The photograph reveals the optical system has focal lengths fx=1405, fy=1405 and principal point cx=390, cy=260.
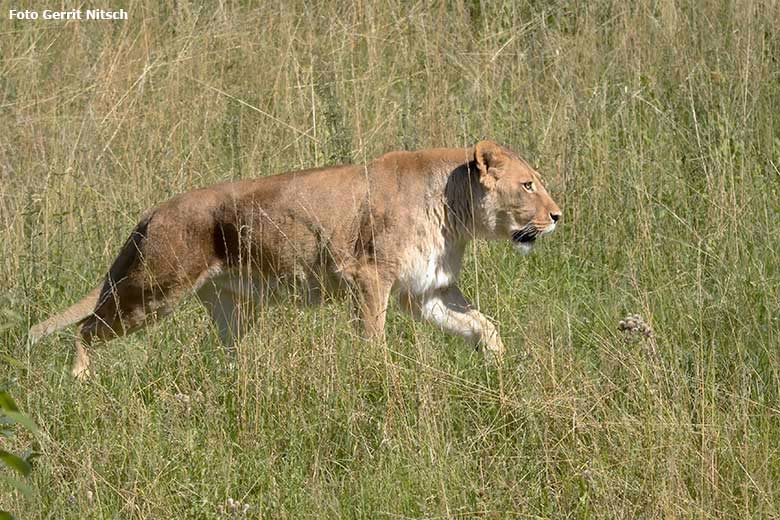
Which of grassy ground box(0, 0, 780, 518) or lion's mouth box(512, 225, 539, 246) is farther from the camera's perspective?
lion's mouth box(512, 225, 539, 246)

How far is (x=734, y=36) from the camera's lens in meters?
8.20

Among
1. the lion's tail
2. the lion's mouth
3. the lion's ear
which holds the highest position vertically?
the lion's ear

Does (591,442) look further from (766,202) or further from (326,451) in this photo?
(766,202)

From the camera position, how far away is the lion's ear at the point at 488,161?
660 cm

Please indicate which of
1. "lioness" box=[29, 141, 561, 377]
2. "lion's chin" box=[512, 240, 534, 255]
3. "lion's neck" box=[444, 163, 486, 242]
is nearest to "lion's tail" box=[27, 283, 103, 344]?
"lioness" box=[29, 141, 561, 377]

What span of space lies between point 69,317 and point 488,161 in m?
2.06

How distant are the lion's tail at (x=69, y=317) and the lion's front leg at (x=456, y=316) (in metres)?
1.42

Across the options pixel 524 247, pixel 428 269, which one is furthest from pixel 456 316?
pixel 524 247

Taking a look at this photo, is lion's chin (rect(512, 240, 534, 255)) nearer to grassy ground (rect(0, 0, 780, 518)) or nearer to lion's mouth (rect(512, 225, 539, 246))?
lion's mouth (rect(512, 225, 539, 246))

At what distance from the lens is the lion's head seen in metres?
6.62

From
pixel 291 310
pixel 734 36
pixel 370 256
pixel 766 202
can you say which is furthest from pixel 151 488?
pixel 734 36

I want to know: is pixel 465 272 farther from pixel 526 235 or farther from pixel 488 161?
pixel 488 161

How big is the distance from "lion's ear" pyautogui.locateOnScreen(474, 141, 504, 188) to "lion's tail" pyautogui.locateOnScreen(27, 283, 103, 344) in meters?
1.84

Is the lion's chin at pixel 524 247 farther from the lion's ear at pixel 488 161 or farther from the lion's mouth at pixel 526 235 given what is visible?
the lion's ear at pixel 488 161
